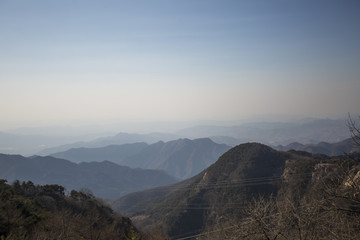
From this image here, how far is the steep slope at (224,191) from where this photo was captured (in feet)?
171

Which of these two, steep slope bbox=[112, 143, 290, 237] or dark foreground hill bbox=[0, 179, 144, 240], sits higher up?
dark foreground hill bbox=[0, 179, 144, 240]

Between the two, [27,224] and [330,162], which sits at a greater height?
[27,224]

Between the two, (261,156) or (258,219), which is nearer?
(258,219)

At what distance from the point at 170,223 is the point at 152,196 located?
2224 inches

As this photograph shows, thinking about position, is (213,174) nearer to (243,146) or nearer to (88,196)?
(243,146)

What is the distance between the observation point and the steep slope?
52125 mm

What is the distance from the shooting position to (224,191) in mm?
57875

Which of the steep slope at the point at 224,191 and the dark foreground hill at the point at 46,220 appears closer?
the dark foreground hill at the point at 46,220

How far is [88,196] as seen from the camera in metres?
38.1

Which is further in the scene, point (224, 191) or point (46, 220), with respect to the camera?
point (224, 191)

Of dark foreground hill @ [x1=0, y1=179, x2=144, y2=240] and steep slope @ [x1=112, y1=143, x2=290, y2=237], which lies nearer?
dark foreground hill @ [x1=0, y1=179, x2=144, y2=240]

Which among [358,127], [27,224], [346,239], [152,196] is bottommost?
[152,196]

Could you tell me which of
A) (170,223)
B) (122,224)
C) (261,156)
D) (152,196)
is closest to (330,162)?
(261,156)

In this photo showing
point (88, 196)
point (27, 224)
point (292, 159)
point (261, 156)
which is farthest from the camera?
point (261, 156)
